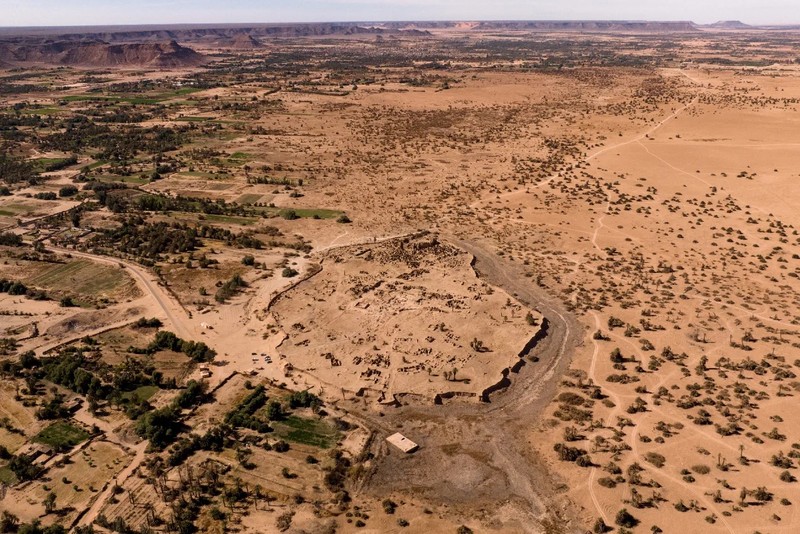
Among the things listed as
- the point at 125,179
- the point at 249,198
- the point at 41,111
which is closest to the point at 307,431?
the point at 249,198

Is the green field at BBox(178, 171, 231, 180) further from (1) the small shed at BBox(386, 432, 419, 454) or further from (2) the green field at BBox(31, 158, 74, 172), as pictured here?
(1) the small shed at BBox(386, 432, 419, 454)

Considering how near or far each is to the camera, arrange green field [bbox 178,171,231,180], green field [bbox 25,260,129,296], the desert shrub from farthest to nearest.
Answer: green field [bbox 178,171,231,180] → green field [bbox 25,260,129,296] → the desert shrub

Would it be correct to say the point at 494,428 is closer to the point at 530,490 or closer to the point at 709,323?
the point at 530,490

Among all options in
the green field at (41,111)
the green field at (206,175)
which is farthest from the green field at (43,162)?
the green field at (41,111)

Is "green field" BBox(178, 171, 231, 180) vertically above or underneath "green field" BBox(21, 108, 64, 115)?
underneath

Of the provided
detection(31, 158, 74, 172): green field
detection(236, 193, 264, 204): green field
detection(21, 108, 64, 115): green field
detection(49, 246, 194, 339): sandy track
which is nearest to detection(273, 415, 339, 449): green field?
detection(49, 246, 194, 339): sandy track

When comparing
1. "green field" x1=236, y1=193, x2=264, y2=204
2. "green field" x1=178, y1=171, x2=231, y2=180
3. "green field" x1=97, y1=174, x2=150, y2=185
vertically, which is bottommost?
"green field" x1=236, y1=193, x2=264, y2=204

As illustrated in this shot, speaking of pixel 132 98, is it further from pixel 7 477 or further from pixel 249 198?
pixel 7 477

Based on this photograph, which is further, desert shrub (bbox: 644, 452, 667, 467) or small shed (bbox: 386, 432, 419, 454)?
small shed (bbox: 386, 432, 419, 454)
